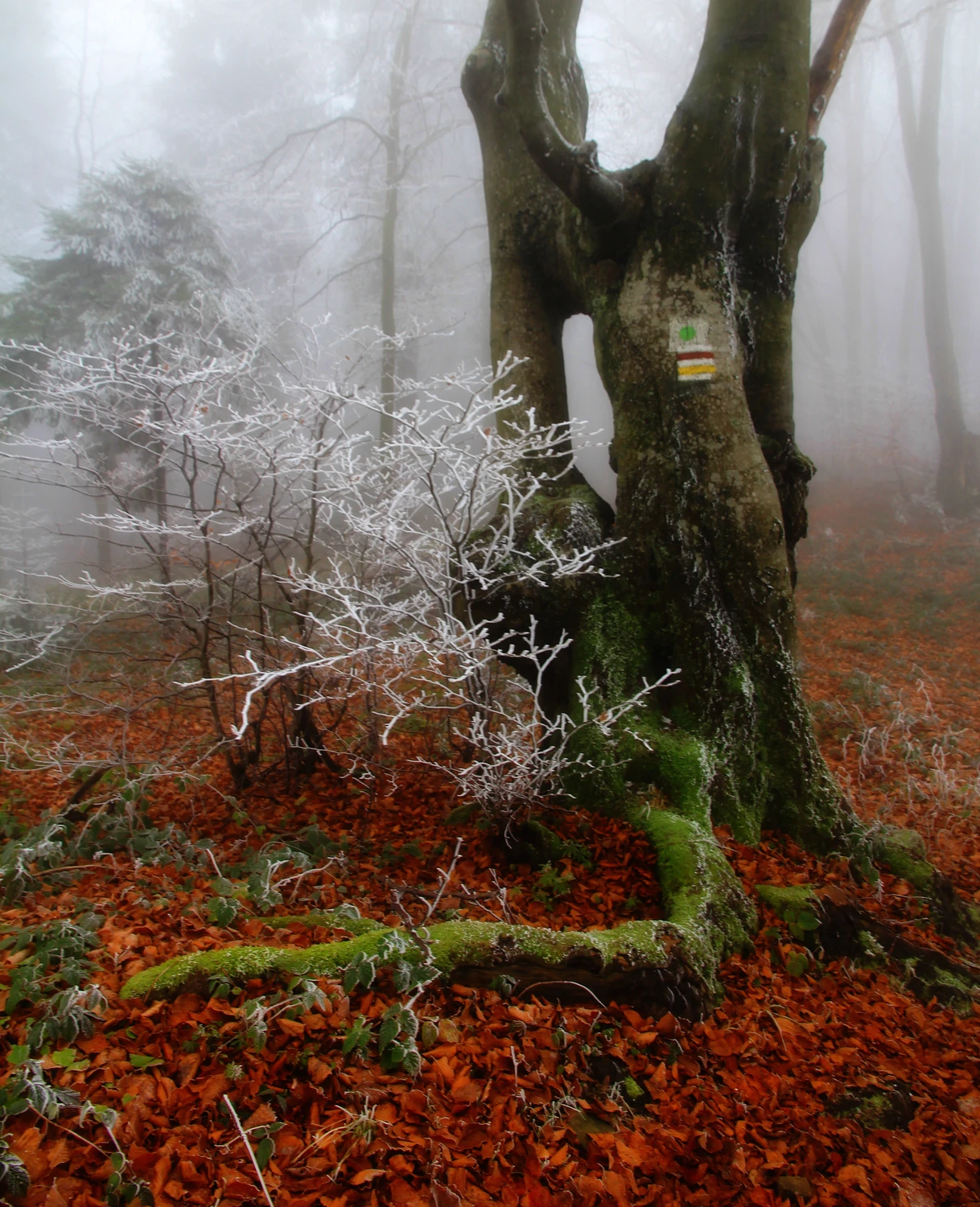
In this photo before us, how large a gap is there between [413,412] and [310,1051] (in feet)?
7.70

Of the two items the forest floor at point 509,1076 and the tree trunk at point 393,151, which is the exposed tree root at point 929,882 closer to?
the forest floor at point 509,1076

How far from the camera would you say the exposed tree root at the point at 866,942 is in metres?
2.69

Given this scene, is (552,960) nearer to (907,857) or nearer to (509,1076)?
(509,1076)

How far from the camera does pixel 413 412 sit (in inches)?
112

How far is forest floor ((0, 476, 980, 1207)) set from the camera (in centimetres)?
158

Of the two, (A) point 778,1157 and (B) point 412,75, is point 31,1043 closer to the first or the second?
(A) point 778,1157

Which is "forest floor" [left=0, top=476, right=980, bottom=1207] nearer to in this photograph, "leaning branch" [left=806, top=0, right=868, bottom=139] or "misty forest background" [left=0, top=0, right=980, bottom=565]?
"leaning branch" [left=806, top=0, right=868, bottom=139]

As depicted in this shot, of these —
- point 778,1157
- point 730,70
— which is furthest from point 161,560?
point 730,70

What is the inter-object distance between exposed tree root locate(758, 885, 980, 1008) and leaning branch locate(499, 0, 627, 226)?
3533 millimetres

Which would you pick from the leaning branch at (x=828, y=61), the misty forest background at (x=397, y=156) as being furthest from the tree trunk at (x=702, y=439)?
the misty forest background at (x=397, y=156)

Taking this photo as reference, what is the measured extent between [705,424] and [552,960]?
264 cm

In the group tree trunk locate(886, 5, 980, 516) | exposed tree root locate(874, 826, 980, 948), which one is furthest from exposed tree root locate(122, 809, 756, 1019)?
tree trunk locate(886, 5, 980, 516)

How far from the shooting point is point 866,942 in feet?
9.20

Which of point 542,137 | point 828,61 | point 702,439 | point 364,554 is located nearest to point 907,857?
point 702,439
